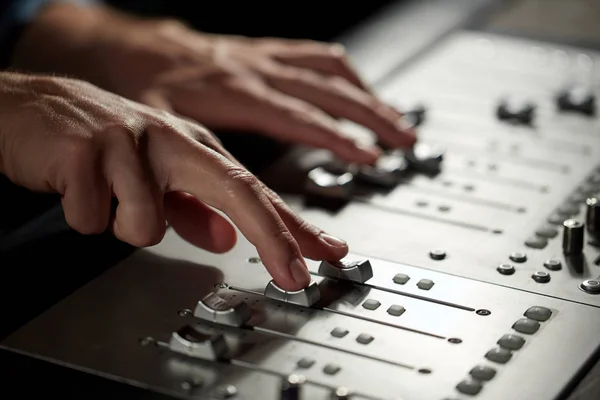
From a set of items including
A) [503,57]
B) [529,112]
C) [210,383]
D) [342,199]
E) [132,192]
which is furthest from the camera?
[503,57]

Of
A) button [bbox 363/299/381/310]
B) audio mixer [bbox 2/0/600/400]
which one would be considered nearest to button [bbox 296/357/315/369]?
audio mixer [bbox 2/0/600/400]

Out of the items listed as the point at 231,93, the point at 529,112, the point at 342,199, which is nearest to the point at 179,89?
the point at 231,93

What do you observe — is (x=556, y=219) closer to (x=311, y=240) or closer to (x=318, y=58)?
(x=311, y=240)

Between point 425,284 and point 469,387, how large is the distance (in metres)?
0.19

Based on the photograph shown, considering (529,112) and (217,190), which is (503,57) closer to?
(529,112)

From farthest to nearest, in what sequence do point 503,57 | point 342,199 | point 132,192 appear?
point 503,57 < point 342,199 < point 132,192

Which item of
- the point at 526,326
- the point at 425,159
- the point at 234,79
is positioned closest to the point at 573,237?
the point at 526,326

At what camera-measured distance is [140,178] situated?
35.2 inches

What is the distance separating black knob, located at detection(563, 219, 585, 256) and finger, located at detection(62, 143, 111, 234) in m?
0.45

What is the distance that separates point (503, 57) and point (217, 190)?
892mm

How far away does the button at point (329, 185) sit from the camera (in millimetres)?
1150

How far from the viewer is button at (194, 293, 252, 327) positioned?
0.84 meters

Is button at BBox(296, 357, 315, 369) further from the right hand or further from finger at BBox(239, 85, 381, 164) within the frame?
finger at BBox(239, 85, 381, 164)

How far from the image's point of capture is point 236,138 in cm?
139
